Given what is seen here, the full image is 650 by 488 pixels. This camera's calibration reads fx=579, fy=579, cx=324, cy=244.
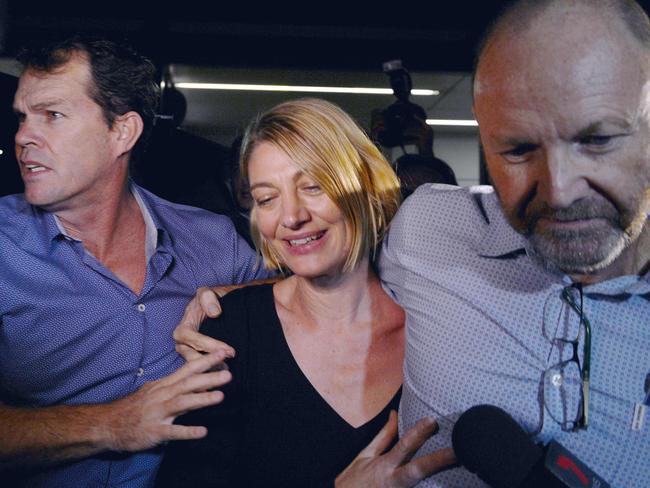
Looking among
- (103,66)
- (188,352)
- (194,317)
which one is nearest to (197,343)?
(188,352)

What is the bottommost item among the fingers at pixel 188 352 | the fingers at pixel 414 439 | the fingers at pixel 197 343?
the fingers at pixel 414 439

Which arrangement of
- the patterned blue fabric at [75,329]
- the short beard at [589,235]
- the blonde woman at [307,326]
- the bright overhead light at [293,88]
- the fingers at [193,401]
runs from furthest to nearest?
the bright overhead light at [293,88] < the patterned blue fabric at [75,329] < the blonde woman at [307,326] < the fingers at [193,401] < the short beard at [589,235]

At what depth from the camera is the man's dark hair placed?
6.24ft

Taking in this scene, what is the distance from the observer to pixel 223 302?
5.17 feet

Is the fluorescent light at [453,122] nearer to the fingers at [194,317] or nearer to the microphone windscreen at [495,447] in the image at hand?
the fingers at [194,317]

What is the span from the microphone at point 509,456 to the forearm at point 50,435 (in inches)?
39.5

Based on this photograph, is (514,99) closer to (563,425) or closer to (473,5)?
(563,425)

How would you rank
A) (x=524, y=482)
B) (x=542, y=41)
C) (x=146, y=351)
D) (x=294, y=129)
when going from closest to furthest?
(x=524, y=482)
(x=542, y=41)
(x=294, y=129)
(x=146, y=351)

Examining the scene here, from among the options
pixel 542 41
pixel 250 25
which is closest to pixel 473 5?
pixel 250 25

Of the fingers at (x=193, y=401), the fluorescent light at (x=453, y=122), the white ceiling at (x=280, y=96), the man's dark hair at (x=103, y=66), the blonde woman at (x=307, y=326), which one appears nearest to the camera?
the fingers at (x=193, y=401)

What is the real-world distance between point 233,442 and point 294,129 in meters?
0.83

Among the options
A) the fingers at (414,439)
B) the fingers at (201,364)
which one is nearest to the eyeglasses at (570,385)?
the fingers at (414,439)

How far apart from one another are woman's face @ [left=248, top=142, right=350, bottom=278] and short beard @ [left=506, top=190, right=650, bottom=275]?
570mm

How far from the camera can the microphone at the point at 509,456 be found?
2.75ft
